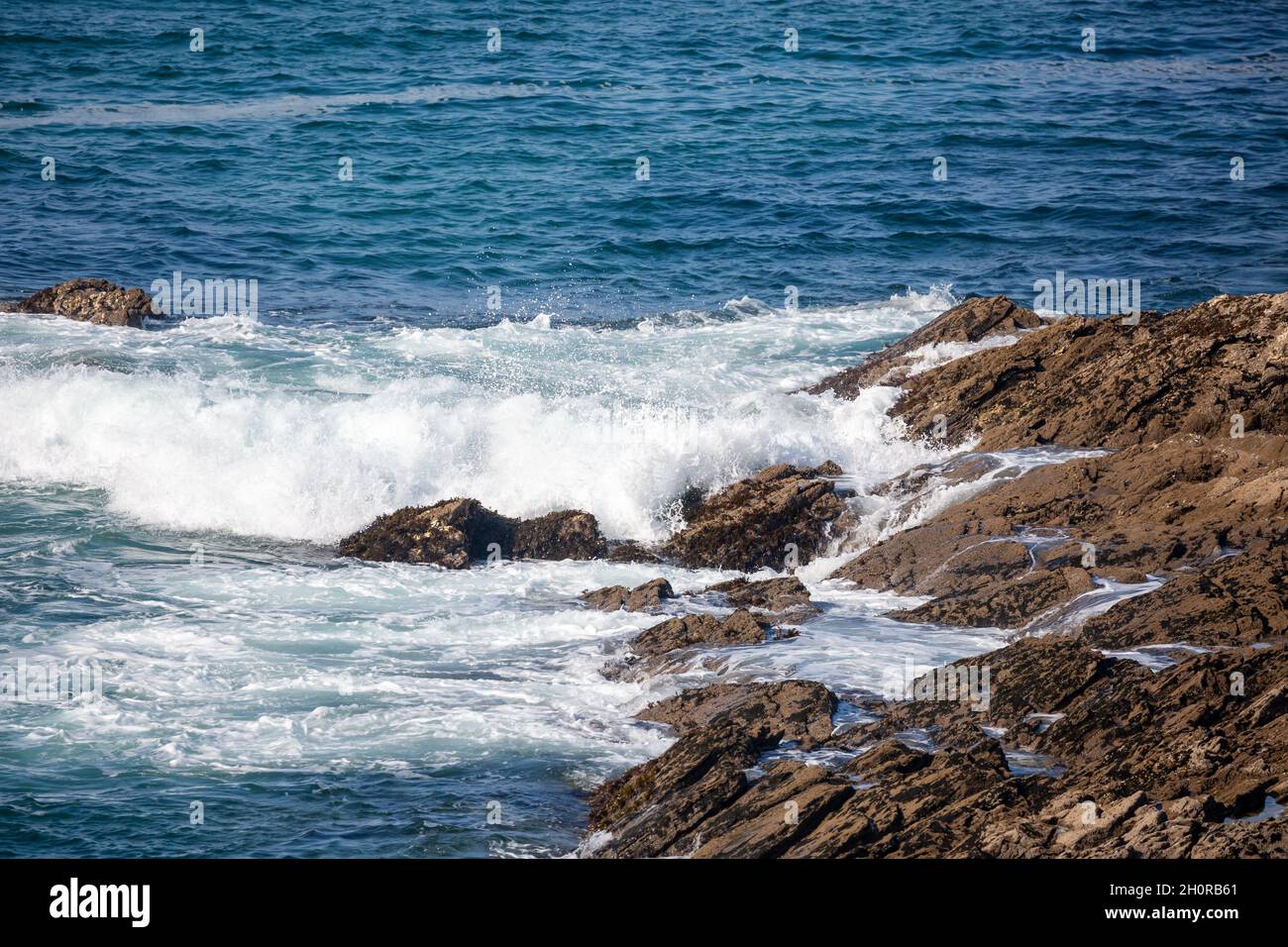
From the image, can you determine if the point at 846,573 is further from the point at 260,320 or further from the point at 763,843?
the point at 260,320

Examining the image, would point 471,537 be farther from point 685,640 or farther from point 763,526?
point 685,640

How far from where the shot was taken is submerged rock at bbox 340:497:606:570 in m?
14.9

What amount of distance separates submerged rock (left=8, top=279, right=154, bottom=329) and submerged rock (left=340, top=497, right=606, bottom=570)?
7932mm

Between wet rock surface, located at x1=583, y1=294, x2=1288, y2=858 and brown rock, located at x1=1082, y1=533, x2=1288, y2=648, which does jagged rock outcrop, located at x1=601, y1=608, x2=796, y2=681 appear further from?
brown rock, located at x1=1082, y1=533, x2=1288, y2=648

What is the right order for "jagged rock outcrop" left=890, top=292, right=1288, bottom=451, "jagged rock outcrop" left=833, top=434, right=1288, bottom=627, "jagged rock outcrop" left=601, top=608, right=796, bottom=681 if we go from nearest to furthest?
"jagged rock outcrop" left=601, top=608, right=796, bottom=681 → "jagged rock outcrop" left=833, top=434, right=1288, bottom=627 → "jagged rock outcrop" left=890, top=292, right=1288, bottom=451

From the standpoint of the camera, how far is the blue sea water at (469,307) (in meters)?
11.0

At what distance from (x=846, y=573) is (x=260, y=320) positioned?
37.3 ft

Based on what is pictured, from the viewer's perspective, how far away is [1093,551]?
493 inches

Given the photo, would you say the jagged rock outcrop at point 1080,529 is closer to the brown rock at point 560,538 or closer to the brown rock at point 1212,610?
the brown rock at point 1212,610

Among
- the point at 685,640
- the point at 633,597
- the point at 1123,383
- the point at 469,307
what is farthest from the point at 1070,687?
the point at 469,307

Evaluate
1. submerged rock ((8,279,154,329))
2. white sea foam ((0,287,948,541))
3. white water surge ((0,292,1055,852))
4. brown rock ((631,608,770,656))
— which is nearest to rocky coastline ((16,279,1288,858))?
brown rock ((631,608,770,656))

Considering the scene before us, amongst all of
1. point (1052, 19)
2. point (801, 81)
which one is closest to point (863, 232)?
point (801, 81)

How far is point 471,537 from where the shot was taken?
1498cm

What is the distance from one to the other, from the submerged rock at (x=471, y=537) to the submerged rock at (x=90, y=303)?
7932 millimetres
